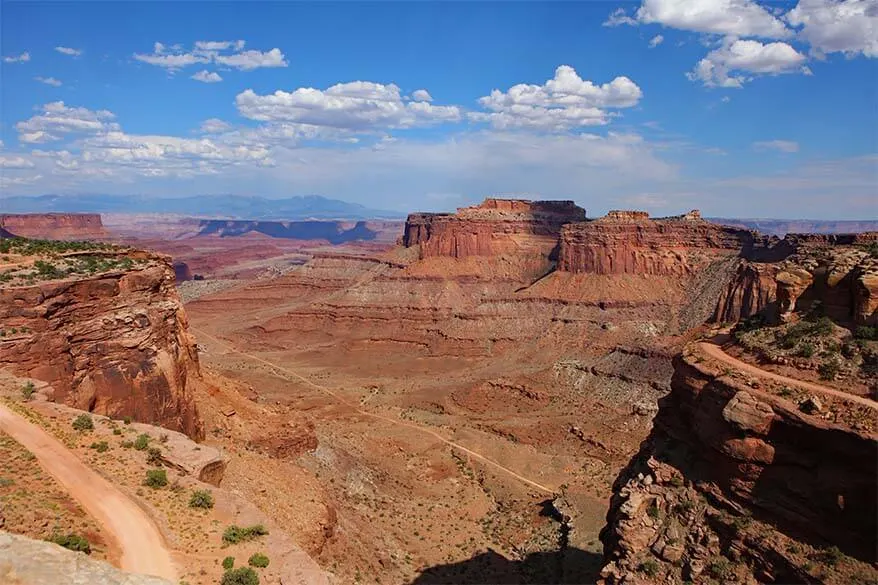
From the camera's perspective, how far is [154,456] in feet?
77.2

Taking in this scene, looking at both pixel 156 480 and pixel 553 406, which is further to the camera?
pixel 553 406

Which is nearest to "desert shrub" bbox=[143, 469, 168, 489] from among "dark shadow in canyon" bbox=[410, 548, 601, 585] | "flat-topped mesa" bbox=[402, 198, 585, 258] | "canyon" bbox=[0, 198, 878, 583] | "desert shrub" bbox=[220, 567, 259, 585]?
"desert shrub" bbox=[220, 567, 259, 585]

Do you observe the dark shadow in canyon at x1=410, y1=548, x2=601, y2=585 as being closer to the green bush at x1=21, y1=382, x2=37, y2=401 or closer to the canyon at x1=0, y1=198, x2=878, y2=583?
the canyon at x1=0, y1=198, x2=878, y2=583

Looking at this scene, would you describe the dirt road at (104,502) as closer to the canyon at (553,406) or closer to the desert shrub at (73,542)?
the desert shrub at (73,542)

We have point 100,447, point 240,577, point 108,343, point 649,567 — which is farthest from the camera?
point 108,343

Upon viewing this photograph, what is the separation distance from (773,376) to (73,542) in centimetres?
2347

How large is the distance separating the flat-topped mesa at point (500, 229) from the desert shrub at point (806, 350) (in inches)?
3631

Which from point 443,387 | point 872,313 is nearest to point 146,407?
point 872,313

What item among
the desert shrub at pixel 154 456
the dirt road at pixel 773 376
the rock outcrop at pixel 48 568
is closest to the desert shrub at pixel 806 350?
the dirt road at pixel 773 376

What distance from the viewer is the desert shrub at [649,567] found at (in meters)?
21.9

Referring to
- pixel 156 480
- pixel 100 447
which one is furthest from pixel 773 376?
pixel 100 447

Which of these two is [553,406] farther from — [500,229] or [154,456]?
[500,229]

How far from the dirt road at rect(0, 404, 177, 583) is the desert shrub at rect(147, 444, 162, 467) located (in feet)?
7.64

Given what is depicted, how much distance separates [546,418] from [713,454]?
43.2 m
